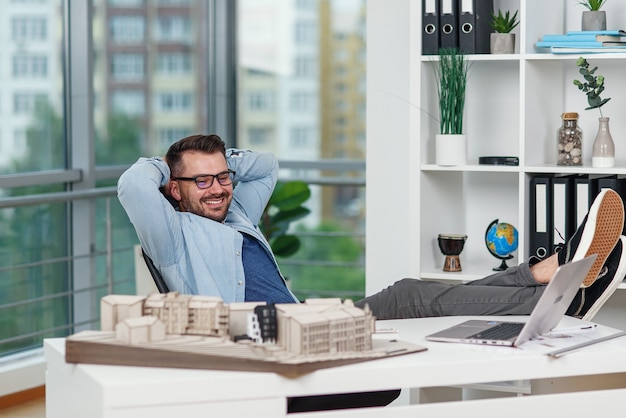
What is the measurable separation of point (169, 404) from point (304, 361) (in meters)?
0.28

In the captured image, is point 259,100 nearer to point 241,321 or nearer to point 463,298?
point 463,298

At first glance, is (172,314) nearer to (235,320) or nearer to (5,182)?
(235,320)

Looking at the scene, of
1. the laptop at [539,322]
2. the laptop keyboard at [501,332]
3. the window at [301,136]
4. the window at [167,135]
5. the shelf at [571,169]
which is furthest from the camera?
the window at [301,136]

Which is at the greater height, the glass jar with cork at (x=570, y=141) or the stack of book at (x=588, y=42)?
the stack of book at (x=588, y=42)

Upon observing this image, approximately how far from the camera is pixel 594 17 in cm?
356

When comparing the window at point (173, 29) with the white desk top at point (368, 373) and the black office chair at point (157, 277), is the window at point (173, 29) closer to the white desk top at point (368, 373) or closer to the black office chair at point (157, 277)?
the black office chair at point (157, 277)

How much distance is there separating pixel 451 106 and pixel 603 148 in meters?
0.53

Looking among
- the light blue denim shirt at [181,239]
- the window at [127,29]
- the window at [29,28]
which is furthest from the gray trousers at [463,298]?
the window at [127,29]

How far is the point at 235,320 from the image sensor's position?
222 centimetres

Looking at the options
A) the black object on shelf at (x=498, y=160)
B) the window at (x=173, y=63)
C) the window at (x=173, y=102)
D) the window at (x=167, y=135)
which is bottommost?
the black object on shelf at (x=498, y=160)

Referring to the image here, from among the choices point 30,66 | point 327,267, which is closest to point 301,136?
point 327,267

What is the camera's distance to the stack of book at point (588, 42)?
346 centimetres

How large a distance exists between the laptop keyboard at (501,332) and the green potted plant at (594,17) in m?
1.41

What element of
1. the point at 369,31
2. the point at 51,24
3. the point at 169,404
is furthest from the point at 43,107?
the point at 169,404
